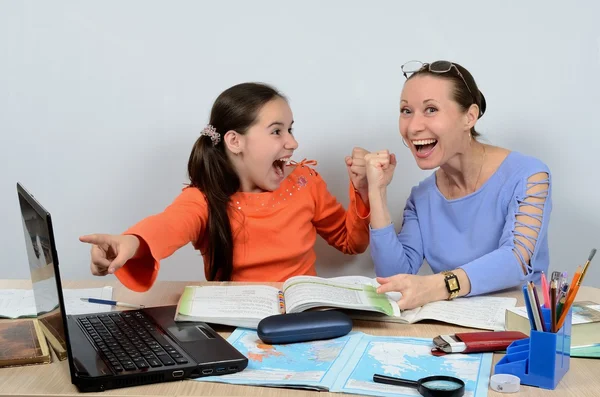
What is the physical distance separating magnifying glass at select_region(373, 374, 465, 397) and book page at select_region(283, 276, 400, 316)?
30 centimetres

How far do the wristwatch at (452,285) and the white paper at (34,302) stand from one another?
0.71m

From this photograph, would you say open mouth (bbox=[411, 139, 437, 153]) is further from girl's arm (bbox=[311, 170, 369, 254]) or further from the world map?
the world map

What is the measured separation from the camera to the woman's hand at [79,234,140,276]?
1.45 meters

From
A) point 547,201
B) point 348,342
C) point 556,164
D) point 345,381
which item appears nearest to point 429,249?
point 547,201

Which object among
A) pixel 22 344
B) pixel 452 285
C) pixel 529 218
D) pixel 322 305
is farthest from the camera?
pixel 529 218

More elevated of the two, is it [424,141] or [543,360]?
[424,141]

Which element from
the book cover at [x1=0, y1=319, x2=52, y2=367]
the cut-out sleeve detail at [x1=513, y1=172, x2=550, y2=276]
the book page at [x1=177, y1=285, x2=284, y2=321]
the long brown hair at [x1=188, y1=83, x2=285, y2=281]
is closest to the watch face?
the cut-out sleeve detail at [x1=513, y1=172, x2=550, y2=276]

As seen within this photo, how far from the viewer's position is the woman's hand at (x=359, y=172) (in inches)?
80.5

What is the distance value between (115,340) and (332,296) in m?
0.42

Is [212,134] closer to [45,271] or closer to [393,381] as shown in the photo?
[45,271]

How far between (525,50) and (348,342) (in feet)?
4.43

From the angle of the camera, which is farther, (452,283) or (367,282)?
(367,282)

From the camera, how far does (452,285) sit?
5.14 feet

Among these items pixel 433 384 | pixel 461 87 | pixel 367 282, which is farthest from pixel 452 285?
pixel 461 87
